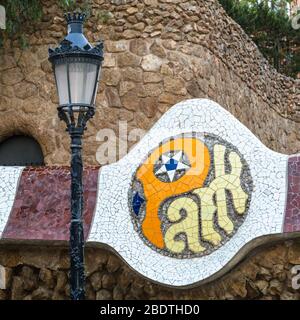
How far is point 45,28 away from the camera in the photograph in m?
8.89

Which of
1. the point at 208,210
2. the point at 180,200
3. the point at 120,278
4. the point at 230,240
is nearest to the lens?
the point at 230,240

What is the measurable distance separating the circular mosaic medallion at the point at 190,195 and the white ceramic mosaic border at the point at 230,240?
56mm

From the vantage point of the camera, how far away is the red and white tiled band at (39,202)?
5.38m

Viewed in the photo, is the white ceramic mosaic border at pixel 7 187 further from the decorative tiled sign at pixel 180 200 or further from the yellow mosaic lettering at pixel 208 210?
the yellow mosaic lettering at pixel 208 210

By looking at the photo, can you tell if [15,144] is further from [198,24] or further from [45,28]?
[198,24]

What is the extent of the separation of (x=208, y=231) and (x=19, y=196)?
4.90ft

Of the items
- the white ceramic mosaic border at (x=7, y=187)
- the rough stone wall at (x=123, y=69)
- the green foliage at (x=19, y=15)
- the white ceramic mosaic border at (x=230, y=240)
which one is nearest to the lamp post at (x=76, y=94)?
the white ceramic mosaic border at (x=230, y=240)

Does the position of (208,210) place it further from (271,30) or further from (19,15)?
(271,30)

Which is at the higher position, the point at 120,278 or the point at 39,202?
the point at 39,202

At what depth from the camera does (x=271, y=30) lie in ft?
56.5

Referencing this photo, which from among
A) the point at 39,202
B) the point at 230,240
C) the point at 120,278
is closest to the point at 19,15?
the point at 39,202

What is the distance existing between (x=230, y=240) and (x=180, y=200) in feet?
1.46

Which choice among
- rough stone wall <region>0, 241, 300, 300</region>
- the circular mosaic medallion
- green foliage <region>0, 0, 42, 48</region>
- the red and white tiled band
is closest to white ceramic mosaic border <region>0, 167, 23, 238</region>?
the red and white tiled band

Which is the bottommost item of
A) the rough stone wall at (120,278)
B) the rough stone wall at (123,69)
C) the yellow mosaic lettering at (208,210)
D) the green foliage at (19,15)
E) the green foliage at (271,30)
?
the rough stone wall at (120,278)
